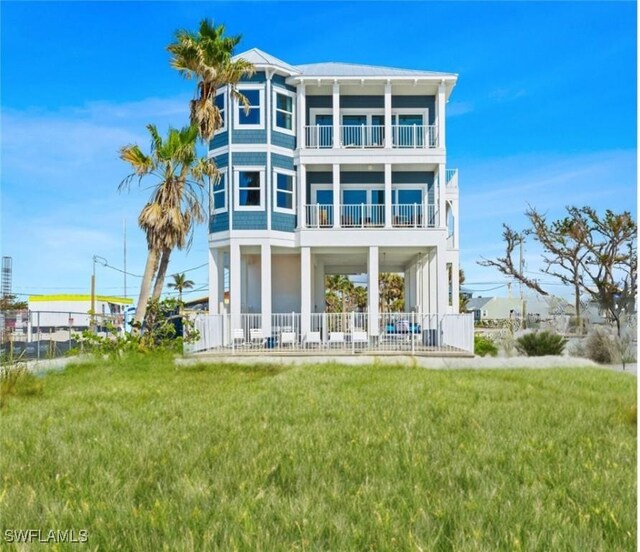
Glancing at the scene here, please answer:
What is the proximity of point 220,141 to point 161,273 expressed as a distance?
239 inches

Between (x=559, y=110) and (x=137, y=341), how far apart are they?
13.1 m

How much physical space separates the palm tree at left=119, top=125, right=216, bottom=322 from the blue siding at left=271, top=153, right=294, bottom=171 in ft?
11.3

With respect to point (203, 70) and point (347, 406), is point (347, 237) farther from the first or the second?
point (347, 406)

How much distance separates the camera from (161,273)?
59.0 ft

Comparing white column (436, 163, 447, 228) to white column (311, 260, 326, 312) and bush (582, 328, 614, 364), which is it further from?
white column (311, 260, 326, 312)

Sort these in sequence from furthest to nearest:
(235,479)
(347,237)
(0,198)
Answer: (347,237) → (0,198) → (235,479)

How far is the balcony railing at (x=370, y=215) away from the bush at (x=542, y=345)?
5.65 meters

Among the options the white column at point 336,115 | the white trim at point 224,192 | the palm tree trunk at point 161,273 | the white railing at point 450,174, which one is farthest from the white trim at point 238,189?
the white railing at point 450,174

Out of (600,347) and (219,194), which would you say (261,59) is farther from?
(600,347)

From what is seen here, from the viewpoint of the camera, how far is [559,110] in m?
8.62

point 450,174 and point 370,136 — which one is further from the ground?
point 370,136

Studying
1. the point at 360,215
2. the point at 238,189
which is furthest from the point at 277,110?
the point at 360,215

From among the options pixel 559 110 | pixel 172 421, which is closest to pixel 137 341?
pixel 172 421

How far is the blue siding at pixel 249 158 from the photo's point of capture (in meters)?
20.4
